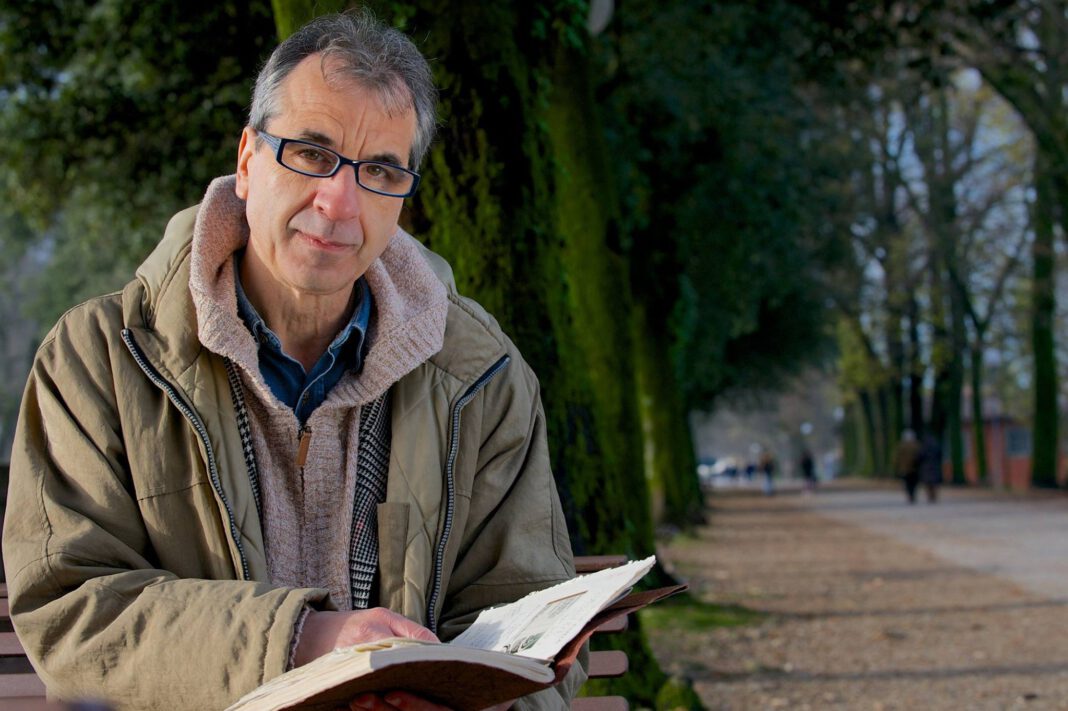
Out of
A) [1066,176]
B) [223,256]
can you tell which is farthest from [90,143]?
[1066,176]

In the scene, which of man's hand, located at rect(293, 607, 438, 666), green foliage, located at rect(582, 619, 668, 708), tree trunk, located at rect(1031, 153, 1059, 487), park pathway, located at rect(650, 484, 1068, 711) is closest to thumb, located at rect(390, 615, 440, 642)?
man's hand, located at rect(293, 607, 438, 666)

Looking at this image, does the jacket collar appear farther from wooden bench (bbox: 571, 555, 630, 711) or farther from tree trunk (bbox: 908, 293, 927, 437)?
tree trunk (bbox: 908, 293, 927, 437)

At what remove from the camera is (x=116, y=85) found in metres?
13.4

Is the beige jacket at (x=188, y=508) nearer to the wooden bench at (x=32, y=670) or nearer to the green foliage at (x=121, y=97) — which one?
the wooden bench at (x=32, y=670)

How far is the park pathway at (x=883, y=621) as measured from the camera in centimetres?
786

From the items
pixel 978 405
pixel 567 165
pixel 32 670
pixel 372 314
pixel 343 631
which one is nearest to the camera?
pixel 343 631

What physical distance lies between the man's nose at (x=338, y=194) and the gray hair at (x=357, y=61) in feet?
0.54

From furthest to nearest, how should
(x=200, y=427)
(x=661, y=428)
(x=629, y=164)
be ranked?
(x=661, y=428), (x=629, y=164), (x=200, y=427)

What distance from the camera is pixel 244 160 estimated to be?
Answer: 290 cm

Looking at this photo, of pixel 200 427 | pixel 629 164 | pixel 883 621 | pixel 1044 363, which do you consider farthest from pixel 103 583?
pixel 1044 363

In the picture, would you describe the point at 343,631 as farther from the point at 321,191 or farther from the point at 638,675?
the point at 638,675

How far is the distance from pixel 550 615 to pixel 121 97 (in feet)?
37.7

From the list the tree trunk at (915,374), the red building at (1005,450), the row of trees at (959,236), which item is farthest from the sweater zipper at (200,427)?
the red building at (1005,450)

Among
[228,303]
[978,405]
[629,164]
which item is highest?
[629,164]
